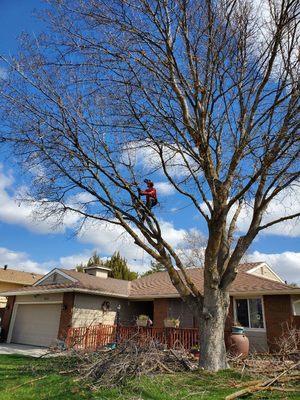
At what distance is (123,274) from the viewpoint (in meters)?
34.9

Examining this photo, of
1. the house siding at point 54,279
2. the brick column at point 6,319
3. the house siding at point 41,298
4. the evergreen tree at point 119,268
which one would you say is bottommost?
the brick column at point 6,319

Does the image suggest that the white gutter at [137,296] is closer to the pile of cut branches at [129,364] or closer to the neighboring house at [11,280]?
the neighboring house at [11,280]

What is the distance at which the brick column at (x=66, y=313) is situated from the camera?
1847 centimetres

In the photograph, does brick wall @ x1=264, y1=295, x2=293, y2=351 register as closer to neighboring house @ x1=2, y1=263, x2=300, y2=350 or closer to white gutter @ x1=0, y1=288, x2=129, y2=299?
neighboring house @ x1=2, y1=263, x2=300, y2=350

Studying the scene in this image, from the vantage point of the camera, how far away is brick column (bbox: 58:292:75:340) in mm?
18469

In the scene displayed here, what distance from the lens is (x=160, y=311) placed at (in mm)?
19641

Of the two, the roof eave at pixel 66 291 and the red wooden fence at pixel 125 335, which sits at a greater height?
the roof eave at pixel 66 291

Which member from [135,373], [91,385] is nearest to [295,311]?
[135,373]

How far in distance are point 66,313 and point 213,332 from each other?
1237cm

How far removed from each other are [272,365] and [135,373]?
3.23m

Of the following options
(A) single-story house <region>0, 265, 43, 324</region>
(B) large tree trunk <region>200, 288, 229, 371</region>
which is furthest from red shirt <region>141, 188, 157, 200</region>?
(A) single-story house <region>0, 265, 43, 324</region>

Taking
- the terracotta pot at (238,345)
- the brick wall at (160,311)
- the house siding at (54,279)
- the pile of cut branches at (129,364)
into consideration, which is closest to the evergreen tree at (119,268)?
the house siding at (54,279)

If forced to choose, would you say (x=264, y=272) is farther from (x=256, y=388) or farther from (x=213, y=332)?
(x=256, y=388)

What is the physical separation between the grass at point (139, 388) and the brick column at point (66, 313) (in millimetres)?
10436
